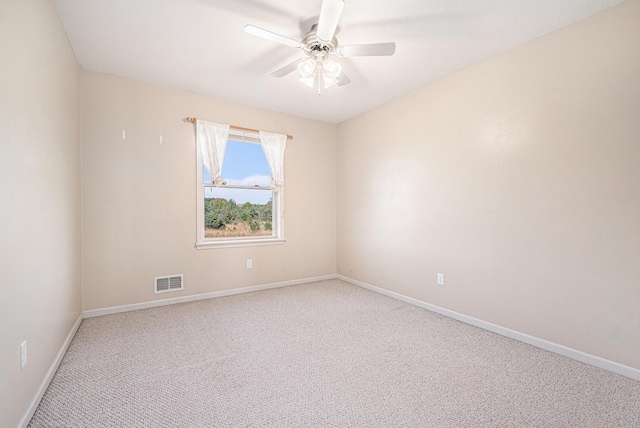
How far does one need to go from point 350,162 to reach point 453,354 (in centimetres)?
292

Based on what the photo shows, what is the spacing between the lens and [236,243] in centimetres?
373

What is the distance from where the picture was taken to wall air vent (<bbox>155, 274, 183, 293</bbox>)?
3223 mm

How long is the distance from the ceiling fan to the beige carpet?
2306 millimetres

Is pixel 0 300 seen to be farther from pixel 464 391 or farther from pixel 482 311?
pixel 482 311

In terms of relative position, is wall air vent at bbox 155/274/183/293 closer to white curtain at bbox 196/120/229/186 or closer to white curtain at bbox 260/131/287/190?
white curtain at bbox 196/120/229/186

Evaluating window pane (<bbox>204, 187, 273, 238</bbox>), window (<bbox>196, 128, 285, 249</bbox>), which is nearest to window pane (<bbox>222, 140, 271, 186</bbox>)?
window (<bbox>196, 128, 285, 249</bbox>)

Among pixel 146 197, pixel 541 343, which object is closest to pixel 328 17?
pixel 146 197

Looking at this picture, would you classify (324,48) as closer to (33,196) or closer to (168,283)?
(33,196)

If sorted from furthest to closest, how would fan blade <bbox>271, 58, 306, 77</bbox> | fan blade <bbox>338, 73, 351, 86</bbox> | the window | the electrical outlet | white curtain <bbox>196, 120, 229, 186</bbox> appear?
the window
white curtain <bbox>196, 120, 229, 186</bbox>
fan blade <bbox>338, 73, 351, 86</bbox>
fan blade <bbox>271, 58, 306, 77</bbox>
the electrical outlet

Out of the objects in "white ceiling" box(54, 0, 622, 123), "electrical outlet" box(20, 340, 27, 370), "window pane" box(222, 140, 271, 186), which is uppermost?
"white ceiling" box(54, 0, 622, 123)

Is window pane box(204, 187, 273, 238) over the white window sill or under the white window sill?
over

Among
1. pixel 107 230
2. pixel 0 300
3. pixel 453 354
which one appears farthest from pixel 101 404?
pixel 453 354

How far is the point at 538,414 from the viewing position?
58.9 inches

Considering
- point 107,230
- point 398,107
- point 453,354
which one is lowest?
point 453,354
